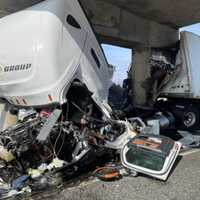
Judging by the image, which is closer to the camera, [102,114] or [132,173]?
[132,173]

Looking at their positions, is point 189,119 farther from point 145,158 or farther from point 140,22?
point 145,158

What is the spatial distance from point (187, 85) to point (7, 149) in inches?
222

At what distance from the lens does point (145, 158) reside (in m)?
4.39

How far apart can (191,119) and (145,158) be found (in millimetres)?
4647

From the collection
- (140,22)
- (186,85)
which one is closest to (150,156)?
(186,85)

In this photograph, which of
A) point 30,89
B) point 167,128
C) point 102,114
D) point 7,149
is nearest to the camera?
point 7,149

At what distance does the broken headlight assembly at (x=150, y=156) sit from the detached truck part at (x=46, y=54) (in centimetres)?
100

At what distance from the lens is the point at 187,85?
8.44 m

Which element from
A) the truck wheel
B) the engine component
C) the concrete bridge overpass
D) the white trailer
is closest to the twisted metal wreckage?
the engine component

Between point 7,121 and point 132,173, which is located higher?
point 7,121

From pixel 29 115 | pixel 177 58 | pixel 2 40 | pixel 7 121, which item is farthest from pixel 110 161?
pixel 177 58

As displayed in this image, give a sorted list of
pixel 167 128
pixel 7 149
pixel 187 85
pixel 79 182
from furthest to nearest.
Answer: pixel 187 85, pixel 167 128, pixel 7 149, pixel 79 182

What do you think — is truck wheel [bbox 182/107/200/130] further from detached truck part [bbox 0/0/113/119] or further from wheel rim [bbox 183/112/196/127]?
detached truck part [bbox 0/0/113/119]

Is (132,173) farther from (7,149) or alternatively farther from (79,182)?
(7,149)
